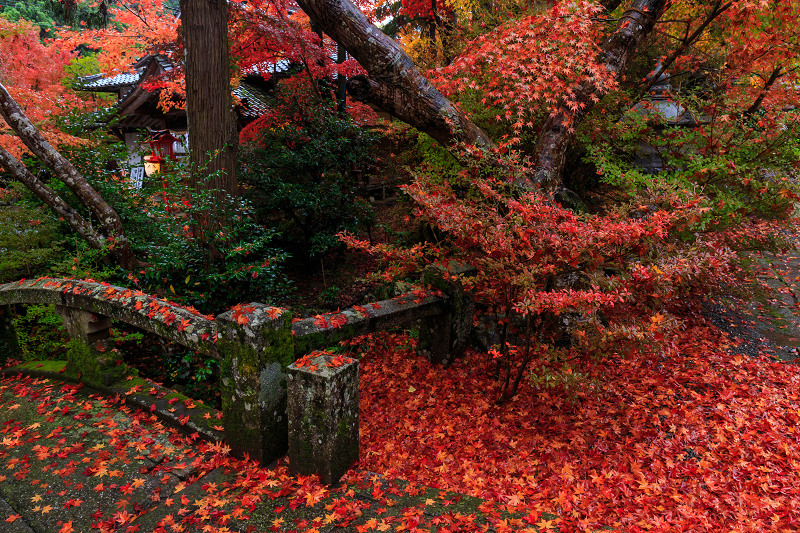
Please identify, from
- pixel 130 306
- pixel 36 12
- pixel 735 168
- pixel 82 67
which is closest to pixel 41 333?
pixel 130 306

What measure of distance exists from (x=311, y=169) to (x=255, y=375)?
258 inches

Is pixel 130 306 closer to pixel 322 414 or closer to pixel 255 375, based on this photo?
pixel 255 375

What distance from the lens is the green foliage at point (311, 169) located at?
8867mm

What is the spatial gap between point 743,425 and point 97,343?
6.89m

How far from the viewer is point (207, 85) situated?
688cm

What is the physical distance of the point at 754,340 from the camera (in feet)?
22.5

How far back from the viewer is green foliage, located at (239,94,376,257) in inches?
349

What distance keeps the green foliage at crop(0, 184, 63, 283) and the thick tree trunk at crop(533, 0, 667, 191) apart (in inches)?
322

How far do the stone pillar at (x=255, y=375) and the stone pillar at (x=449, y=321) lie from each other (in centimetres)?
251

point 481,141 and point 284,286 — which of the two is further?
point 481,141

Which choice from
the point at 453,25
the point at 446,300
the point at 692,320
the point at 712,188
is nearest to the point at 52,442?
the point at 446,300

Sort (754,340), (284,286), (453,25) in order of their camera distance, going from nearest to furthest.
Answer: (284,286) → (754,340) → (453,25)

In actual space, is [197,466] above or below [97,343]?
below

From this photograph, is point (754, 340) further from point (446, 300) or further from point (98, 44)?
point (98, 44)
